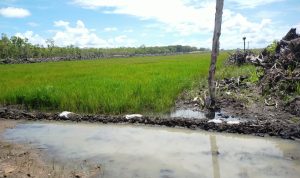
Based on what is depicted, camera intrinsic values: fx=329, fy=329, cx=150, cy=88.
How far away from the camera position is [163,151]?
5.51 metres

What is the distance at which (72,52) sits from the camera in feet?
224

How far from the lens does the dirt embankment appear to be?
4.40m

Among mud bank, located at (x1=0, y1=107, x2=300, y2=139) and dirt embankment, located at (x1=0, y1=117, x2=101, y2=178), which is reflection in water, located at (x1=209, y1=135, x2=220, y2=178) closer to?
mud bank, located at (x1=0, y1=107, x2=300, y2=139)

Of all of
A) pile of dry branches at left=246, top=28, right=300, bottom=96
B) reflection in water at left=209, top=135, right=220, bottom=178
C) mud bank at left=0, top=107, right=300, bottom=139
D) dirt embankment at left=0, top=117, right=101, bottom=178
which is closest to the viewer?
dirt embankment at left=0, top=117, right=101, bottom=178

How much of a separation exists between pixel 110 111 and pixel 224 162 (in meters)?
4.25

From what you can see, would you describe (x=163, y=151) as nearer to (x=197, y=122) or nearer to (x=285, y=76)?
(x=197, y=122)

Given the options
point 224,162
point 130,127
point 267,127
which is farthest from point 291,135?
point 130,127

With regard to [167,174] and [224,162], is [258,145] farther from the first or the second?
[167,174]

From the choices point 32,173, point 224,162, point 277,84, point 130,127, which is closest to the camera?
point 32,173

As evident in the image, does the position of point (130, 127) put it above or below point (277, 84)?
below

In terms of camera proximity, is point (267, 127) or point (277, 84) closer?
point (267, 127)

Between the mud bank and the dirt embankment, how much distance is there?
2.38 m

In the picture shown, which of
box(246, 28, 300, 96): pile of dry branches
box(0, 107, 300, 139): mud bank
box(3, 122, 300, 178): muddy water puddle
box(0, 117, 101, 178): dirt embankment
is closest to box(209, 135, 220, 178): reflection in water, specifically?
box(3, 122, 300, 178): muddy water puddle

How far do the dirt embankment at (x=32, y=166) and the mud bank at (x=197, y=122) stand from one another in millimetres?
2383
